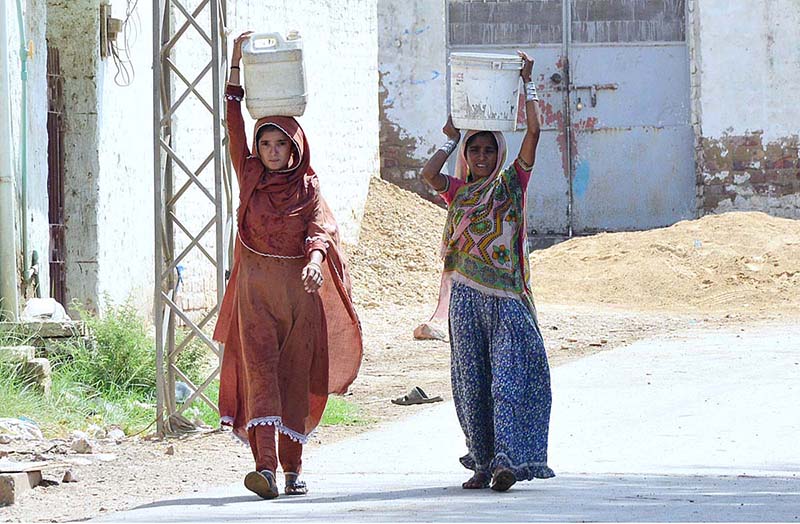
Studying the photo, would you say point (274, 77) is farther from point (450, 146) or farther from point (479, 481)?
point (479, 481)

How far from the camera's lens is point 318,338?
636 cm

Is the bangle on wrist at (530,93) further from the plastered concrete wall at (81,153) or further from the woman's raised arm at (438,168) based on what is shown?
the plastered concrete wall at (81,153)

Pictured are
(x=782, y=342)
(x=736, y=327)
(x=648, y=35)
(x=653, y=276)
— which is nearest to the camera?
(x=782, y=342)

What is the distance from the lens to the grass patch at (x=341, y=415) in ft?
31.1

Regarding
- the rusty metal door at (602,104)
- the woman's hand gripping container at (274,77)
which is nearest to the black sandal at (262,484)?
the woman's hand gripping container at (274,77)

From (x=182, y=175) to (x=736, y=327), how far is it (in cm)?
589

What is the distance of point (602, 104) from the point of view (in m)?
21.9

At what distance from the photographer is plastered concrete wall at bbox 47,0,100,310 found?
11.6 m

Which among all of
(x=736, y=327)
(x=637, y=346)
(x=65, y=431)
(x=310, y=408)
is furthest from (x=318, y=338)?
(x=736, y=327)

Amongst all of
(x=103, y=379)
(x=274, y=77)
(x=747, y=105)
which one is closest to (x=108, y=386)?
(x=103, y=379)

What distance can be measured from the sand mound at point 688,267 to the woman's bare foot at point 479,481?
1092 centimetres

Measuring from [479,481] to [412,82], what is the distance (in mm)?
16200

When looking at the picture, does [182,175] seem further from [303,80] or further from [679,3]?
[679,3]

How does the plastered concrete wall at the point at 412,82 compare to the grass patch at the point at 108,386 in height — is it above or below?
above
